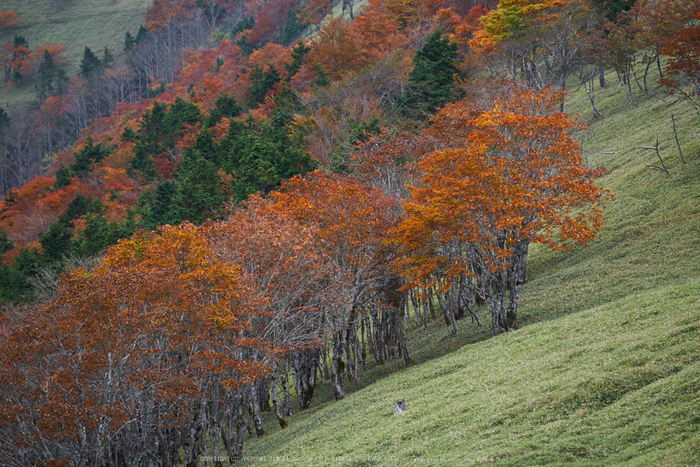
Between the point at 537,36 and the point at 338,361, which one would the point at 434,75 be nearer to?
the point at 537,36

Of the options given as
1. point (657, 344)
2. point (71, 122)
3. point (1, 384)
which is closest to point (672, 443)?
point (657, 344)

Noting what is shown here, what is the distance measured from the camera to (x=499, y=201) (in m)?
28.6

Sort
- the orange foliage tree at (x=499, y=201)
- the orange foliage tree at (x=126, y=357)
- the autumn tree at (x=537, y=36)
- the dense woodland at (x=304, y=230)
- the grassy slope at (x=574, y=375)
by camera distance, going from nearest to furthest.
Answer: the grassy slope at (x=574, y=375) < the orange foliage tree at (x=126, y=357) < the dense woodland at (x=304, y=230) < the orange foliage tree at (x=499, y=201) < the autumn tree at (x=537, y=36)

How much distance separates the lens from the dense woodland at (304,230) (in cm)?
2448

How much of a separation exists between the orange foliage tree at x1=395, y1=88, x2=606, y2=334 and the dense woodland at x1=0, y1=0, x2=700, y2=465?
0.13 meters

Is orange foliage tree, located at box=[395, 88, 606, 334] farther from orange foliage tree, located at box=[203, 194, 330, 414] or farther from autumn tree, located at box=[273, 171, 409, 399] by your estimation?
orange foliage tree, located at box=[203, 194, 330, 414]

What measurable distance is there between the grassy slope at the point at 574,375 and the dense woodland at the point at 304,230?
2.53m

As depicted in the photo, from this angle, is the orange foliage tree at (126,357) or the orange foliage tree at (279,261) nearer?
the orange foliage tree at (126,357)

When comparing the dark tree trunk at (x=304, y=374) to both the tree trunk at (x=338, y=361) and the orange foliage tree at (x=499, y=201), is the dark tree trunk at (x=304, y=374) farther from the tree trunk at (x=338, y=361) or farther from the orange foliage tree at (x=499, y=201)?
the orange foliage tree at (x=499, y=201)

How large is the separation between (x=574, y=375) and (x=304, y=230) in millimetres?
15103

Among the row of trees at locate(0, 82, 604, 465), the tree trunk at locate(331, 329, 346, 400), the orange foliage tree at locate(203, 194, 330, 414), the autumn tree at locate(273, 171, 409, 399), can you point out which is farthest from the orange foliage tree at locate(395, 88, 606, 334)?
the tree trunk at locate(331, 329, 346, 400)

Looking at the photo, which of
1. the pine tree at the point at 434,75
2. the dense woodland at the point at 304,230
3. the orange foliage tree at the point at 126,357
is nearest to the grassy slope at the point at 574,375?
the dense woodland at the point at 304,230

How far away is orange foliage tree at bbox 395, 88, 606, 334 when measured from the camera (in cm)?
2877

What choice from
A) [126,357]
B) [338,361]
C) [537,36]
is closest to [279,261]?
[338,361]
